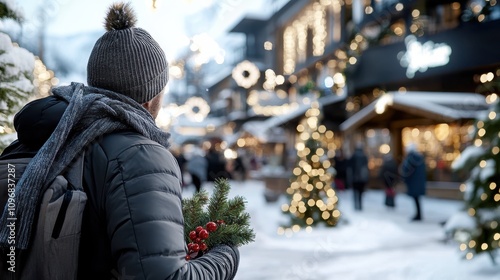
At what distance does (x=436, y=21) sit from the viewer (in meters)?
10.5

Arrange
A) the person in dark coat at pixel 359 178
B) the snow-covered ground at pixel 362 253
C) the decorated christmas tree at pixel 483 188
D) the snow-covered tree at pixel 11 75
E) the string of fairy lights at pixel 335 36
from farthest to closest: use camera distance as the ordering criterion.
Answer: the string of fairy lights at pixel 335 36, the person in dark coat at pixel 359 178, the snow-covered ground at pixel 362 253, the decorated christmas tree at pixel 483 188, the snow-covered tree at pixel 11 75

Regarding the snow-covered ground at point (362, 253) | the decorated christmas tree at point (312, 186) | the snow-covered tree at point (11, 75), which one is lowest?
the snow-covered ground at point (362, 253)

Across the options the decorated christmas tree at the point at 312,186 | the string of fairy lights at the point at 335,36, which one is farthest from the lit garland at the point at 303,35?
the decorated christmas tree at the point at 312,186

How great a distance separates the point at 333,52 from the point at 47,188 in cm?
2042

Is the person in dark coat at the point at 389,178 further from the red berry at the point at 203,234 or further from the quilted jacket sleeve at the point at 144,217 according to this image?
the quilted jacket sleeve at the point at 144,217

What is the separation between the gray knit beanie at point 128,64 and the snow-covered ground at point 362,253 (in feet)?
15.6

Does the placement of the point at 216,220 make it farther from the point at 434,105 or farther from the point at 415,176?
the point at 434,105

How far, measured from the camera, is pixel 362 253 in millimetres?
7059

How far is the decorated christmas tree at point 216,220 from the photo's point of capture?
153cm

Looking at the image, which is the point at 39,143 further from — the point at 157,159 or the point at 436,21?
the point at 436,21

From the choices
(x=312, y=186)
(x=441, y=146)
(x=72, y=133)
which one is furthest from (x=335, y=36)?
(x=72, y=133)

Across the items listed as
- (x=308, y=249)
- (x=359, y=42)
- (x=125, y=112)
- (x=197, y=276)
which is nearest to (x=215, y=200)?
(x=197, y=276)

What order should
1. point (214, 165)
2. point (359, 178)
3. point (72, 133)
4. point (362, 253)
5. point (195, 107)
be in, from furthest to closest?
Result: point (195, 107) < point (214, 165) < point (359, 178) < point (362, 253) < point (72, 133)

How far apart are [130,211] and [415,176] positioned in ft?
33.2
